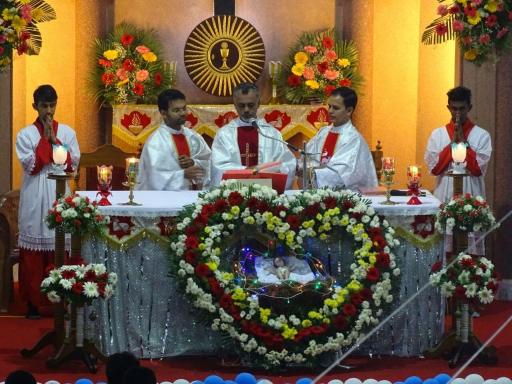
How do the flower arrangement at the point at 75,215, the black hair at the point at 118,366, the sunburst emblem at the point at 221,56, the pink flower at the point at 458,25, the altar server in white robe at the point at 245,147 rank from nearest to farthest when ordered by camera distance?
the black hair at the point at 118,366 < the flower arrangement at the point at 75,215 < the altar server in white robe at the point at 245,147 < the pink flower at the point at 458,25 < the sunburst emblem at the point at 221,56

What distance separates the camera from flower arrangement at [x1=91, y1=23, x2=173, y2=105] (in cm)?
1313

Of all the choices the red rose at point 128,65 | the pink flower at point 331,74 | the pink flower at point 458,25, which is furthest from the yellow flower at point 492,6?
the red rose at point 128,65

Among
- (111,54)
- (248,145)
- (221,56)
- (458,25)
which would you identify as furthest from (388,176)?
(221,56)

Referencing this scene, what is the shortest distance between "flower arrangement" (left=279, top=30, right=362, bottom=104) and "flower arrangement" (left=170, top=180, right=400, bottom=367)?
180 inches

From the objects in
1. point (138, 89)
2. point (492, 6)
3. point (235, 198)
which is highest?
point (492, 6)

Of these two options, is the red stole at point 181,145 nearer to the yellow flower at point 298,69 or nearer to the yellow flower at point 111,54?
the yellow flower at point 111,54

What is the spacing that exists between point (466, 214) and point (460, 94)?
235 centimetres

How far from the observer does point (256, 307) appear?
845 centimetres

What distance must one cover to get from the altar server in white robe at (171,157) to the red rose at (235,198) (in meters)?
1.67

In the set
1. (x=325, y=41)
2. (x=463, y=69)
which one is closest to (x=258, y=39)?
(x=325, y=41)

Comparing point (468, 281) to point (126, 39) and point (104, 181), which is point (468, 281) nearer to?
point (104, 181)

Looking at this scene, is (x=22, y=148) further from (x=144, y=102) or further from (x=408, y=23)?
(x=408, y=23)

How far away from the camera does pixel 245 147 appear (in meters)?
10.3

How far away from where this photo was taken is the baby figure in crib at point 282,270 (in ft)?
28.1
